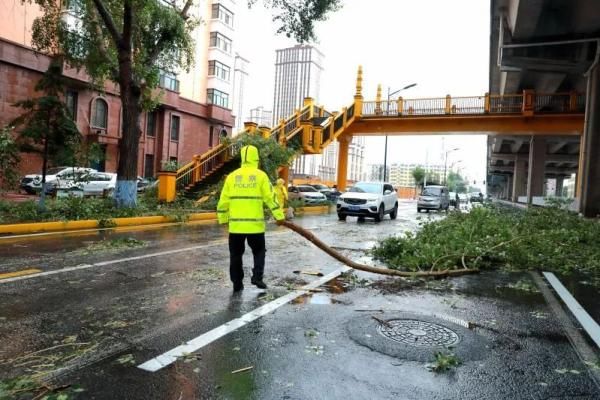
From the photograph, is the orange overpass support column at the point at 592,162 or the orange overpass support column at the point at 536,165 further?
the orange overpass support column at the point at 536,165

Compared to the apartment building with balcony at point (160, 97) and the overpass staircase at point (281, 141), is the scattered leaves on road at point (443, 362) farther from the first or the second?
the overpass staircase at point (281, 141)

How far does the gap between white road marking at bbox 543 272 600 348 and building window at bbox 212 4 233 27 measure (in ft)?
144

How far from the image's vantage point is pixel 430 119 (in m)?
29.7

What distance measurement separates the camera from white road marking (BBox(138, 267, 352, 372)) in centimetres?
362

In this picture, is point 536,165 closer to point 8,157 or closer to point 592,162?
point 592,162

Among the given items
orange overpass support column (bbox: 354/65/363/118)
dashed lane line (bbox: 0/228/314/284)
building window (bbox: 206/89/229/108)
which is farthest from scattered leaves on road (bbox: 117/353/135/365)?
building window (bbox: 206/89/229/108)

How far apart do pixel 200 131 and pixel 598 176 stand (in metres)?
31.6

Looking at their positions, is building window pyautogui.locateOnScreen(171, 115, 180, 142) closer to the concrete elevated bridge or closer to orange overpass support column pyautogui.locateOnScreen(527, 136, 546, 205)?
the concrete elevated bridge

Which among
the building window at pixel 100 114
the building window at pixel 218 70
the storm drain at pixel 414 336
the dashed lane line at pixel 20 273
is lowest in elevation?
the dashed lane line at pixel 20 273

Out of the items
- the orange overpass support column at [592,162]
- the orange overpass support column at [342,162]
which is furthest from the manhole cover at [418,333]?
the orange overpass support column at [342,162]

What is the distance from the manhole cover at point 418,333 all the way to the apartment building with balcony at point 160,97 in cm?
1616

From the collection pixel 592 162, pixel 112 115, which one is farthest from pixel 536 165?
pixel 112 115

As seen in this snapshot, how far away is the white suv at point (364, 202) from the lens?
18609mm

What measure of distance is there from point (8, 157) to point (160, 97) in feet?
25.0
